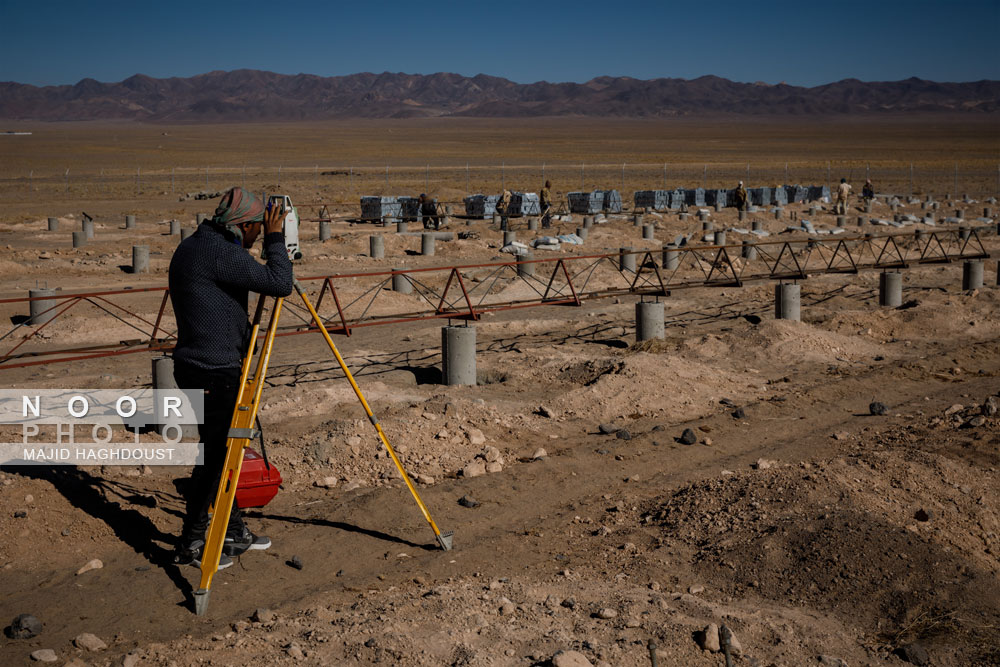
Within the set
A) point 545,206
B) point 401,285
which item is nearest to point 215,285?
point 401,285

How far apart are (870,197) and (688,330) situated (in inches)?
1011

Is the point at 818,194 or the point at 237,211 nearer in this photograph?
the point at 237,211

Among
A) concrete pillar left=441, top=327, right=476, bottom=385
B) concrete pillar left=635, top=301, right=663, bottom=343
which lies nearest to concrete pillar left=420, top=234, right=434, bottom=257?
concrete pillar left=635, top=301, right=663, bottom=343

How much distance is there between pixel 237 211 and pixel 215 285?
457 millimetres

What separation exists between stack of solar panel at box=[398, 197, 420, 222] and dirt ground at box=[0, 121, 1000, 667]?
20.8m

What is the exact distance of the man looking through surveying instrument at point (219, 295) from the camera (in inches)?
228

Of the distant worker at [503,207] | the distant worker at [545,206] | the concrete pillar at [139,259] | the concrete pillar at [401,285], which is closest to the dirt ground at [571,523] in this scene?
the concrete pillar at [401,285]

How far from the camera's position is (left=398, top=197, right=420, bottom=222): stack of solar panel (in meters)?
34.1

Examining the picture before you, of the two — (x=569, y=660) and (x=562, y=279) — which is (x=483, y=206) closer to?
(x=562, y=279)

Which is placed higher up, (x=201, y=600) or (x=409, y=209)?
(x=409, y=209)

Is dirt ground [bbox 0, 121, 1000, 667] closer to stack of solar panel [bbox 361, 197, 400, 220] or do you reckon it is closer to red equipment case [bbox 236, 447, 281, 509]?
red equipment case [bbox 236, 447, 281, 509]

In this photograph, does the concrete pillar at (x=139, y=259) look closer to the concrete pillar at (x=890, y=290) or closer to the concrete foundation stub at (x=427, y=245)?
the concrete foundation stub at (x=427, y=245)

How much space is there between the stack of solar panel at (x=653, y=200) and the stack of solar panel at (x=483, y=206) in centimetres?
682

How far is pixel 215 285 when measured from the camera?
5.85 meters
